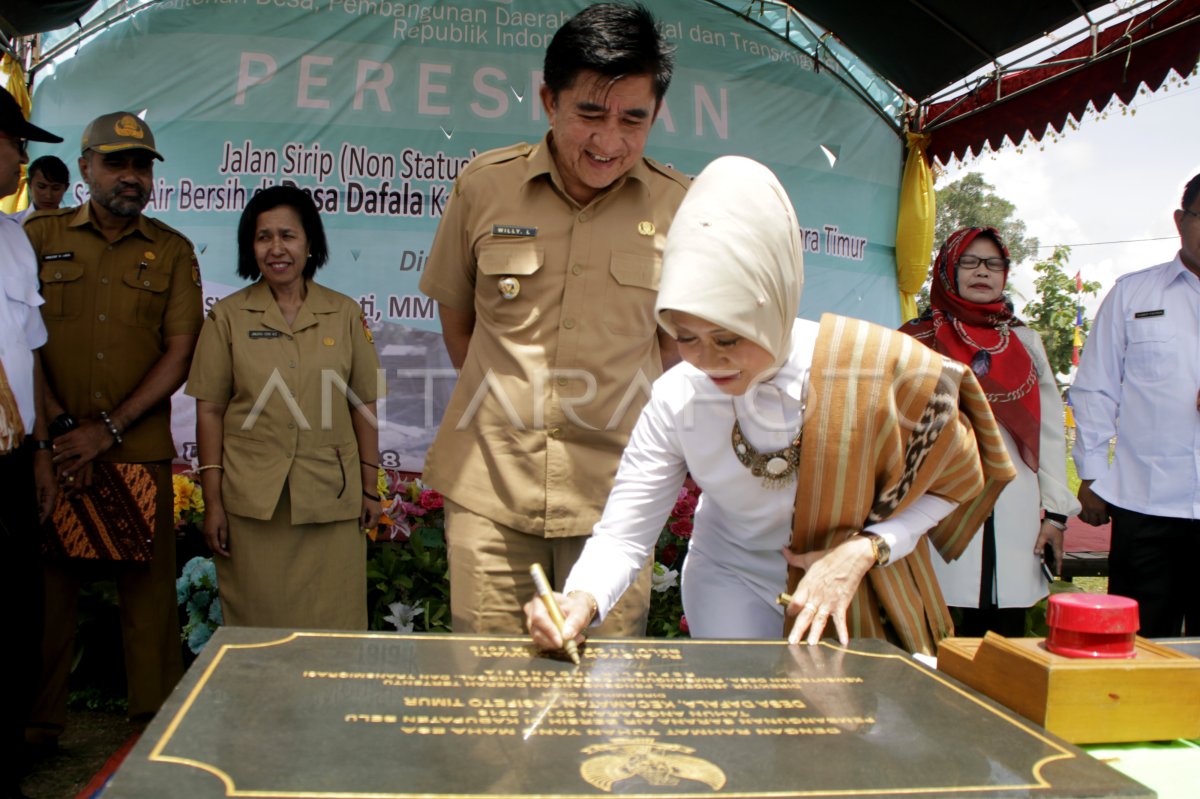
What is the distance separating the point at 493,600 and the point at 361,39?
3619 mm

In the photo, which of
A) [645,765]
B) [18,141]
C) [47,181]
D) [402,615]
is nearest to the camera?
[645,765]

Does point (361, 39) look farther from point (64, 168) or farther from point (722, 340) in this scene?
point (722, 340)

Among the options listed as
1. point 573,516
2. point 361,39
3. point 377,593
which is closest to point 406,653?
point 573,516

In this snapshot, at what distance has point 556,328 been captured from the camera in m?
2.46

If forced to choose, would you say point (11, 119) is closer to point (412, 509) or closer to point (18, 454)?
point (18, 454)

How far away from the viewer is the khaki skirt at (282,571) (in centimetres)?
322

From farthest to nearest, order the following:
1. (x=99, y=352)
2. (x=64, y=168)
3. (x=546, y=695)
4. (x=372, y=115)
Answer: (x=372, y=115) < (x=64, y=168) < (x=99, y=352) < (x=546, y=695)

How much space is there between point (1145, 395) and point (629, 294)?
202 cm

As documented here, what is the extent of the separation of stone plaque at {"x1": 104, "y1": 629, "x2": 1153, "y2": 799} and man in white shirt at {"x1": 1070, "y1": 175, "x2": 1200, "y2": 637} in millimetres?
2093

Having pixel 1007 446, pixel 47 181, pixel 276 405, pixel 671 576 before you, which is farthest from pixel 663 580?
pixel 47 181

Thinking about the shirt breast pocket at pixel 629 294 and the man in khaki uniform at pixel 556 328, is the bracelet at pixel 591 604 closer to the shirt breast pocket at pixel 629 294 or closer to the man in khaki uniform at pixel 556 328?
the man in khaki uniform at pixel 556 328

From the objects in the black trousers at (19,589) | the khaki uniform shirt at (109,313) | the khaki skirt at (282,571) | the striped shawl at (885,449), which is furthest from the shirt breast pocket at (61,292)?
the striped shawl at (885,449)

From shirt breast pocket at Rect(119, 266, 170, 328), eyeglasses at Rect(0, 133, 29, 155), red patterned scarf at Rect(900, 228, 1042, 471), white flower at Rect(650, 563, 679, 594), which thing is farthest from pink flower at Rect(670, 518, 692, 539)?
eyeglasses at Rect(0, 133, 29, 155)

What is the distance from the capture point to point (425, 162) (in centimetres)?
503
